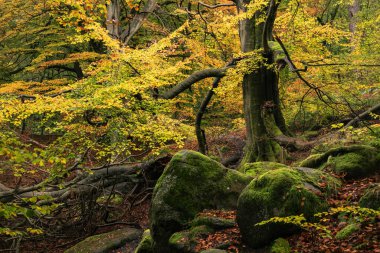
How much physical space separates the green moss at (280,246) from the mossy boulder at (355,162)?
2.21 metres

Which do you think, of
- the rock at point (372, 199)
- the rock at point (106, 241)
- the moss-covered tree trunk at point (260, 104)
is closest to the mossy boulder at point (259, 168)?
the moss-covered tree trunk at point (260, 104)

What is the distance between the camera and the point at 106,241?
9609 mm

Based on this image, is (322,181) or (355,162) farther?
(355,162)

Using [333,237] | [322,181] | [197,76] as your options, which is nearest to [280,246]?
[333,237]

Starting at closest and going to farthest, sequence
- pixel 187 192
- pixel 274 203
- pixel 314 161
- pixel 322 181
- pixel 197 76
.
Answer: pixel 274 203 < pixel 322 181 < pixel 187 192 < pixel 314 161 < pixel 197 76

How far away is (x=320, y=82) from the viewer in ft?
44.9

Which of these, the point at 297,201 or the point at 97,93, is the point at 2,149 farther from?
the point at 97,93

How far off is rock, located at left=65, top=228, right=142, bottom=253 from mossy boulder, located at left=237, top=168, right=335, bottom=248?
5.19 meters

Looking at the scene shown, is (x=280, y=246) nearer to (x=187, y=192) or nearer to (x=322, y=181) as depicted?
(x=322, y=181)

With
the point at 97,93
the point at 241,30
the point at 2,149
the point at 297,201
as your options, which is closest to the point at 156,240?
the point at 297,201

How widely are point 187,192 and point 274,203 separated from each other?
2254mm

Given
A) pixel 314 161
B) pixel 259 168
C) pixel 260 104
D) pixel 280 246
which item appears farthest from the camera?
pixel 260 104

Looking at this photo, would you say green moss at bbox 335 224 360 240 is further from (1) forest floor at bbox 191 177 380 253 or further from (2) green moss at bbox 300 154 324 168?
(2) green moss at bbox 300 154 324 168

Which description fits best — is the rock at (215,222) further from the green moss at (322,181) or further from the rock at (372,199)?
the rock at (372,199)
